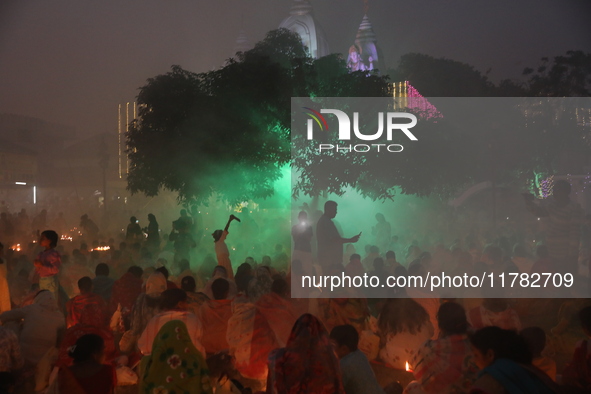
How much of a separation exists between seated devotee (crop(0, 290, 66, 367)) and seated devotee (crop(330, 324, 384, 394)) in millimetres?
3028

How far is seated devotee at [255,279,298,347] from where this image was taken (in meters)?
6.18

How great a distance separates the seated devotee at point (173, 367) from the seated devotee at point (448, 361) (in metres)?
1.65

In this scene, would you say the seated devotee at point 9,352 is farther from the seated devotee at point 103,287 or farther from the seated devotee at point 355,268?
the seated devotee at point 355,268

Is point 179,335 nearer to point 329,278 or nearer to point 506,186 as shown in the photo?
point 329,278

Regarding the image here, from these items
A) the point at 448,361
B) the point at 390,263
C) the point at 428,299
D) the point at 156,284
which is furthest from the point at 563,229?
the point at 156,284

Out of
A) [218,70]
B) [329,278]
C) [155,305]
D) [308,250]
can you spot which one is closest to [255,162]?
[218,70]

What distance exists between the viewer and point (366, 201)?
770 inches

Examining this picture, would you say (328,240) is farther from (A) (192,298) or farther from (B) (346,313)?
(A) (192,298)

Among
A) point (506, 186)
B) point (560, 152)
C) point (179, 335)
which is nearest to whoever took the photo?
point (179, 335)

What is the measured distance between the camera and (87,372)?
402 cm

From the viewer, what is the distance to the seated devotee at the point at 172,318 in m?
5.25

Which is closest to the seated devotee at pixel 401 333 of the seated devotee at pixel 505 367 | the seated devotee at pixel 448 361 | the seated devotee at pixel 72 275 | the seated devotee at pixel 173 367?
the seated devotee at pixel 448 361

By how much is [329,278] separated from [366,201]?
11.4m

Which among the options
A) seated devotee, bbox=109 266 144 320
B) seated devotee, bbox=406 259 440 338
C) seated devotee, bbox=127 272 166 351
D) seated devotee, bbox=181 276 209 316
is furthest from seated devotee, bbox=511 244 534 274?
seated devotee, bbox=127 272 166 351
